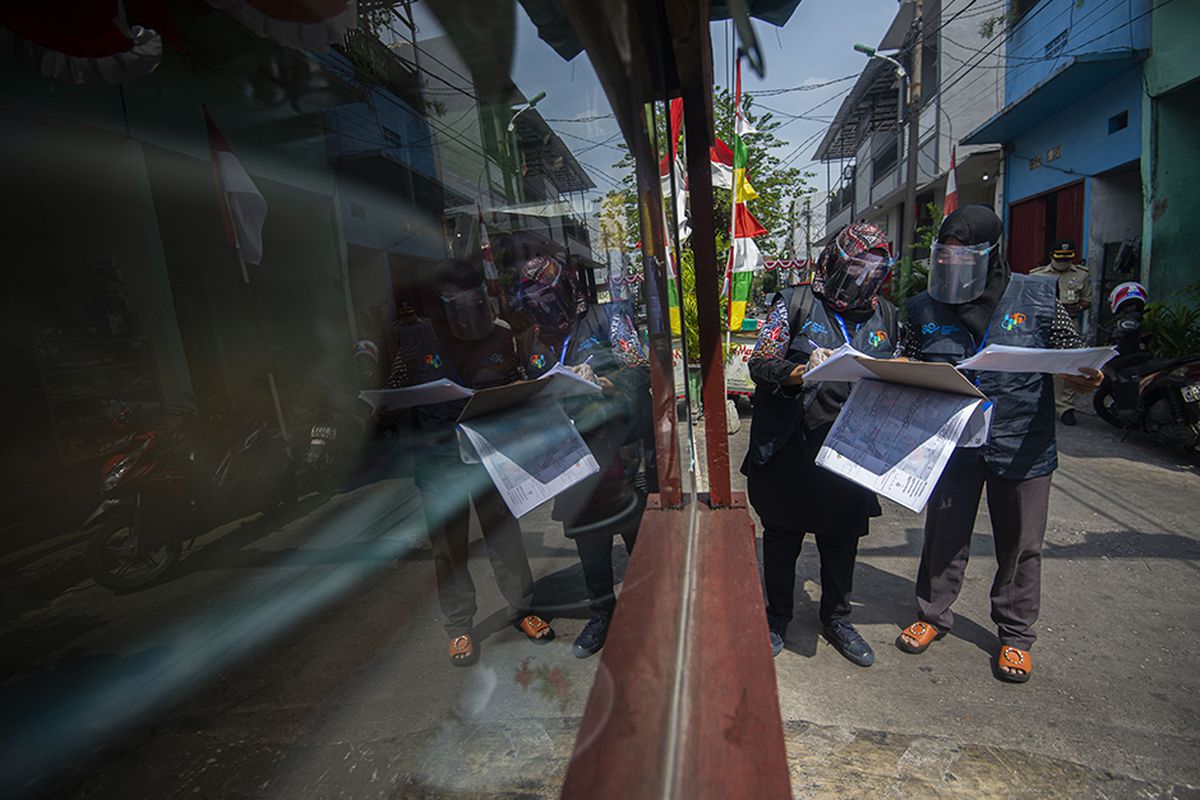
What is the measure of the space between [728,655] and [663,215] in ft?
3.25

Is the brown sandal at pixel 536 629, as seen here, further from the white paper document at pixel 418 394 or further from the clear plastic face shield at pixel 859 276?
the clear plastic face shield at pixel 859 276

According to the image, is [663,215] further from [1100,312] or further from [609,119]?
[1100,312]

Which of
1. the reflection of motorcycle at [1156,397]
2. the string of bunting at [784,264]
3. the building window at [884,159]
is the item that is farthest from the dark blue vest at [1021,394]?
the building window at [884,159]

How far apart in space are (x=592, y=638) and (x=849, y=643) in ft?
3.49

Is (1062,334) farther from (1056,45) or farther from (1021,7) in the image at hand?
(1021,7)

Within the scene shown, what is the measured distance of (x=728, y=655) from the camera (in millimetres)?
867

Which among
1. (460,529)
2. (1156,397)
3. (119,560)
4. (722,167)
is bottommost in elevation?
(119,560)

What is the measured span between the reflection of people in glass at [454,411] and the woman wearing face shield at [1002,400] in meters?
1.68

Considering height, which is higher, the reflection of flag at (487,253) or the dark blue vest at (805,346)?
the reflection of flag at (487,253)

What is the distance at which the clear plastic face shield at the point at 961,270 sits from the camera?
7.03 ft

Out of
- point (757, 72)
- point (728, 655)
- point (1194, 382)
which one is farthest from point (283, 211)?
point (1194, 382)

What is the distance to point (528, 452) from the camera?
1.85m

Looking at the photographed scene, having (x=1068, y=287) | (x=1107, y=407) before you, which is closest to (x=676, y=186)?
(x=1107, y=407)

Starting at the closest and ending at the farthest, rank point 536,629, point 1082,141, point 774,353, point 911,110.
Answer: point 774,353 < point 536,629 < point 1082,141 < point 911,110
